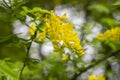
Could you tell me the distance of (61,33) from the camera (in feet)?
4.08

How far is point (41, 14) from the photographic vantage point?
1.21m

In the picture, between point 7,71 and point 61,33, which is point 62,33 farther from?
point 7,71

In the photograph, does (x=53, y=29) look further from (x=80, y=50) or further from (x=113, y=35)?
(x=113, y=35)

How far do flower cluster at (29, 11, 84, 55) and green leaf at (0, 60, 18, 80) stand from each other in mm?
235

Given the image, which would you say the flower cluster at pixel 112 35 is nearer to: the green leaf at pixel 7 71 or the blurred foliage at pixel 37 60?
the blurred foliage at pixel 37 60

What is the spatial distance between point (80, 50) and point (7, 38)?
10.1 inches

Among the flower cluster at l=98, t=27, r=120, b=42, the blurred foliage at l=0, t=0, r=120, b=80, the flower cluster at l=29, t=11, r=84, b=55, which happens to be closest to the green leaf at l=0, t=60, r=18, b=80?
the blurred foliage at l=0, t=0, r=120, b=80

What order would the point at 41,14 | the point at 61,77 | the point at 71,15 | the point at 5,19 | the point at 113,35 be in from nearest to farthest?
the point at 41,14, the point at 5,19, the point at 113,35, the point at 61,77, the point at 71,15

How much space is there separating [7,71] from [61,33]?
0.31 m

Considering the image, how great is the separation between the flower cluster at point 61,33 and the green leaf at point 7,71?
0.24 meters

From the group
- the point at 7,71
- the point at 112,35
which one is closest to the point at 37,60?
the point at 7,71

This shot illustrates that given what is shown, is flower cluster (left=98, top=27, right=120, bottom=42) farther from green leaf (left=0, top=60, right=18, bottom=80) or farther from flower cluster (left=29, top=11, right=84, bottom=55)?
green leaf (left=0, top=60, right=18, bottom=80)

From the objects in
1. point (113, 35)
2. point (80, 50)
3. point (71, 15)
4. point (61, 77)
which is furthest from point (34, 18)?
point (71, 15)

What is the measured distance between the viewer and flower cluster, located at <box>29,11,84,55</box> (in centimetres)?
121
